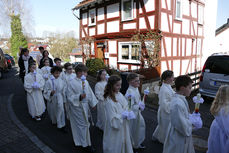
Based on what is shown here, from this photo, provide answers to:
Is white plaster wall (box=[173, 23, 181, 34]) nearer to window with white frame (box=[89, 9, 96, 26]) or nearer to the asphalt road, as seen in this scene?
window with white frame (box=[89, 9, 96, 26])

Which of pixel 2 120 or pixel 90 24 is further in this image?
pixel 90 24

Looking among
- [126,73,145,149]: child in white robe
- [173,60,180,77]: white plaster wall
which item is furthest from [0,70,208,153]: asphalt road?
[173,60,180,77]: white plaster wall

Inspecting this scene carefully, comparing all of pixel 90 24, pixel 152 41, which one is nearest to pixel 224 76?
pixel 152 41

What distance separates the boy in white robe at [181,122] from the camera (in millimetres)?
2703

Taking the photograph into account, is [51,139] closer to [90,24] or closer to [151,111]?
[151,111]

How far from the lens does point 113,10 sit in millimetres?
14562

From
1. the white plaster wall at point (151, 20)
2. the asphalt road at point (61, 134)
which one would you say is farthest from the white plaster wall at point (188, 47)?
the asphalt road at point (61, 134)

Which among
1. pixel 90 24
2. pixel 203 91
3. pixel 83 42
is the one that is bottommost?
pixel 203 91

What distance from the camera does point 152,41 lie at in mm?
11883

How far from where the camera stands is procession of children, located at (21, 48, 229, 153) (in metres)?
2.71

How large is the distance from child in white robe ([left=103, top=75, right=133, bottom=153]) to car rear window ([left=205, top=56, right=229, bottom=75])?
562 centimetres

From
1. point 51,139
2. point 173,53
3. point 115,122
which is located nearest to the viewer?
point 115,122

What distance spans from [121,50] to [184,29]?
17.2ft

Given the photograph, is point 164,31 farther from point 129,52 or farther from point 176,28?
point 129,52
